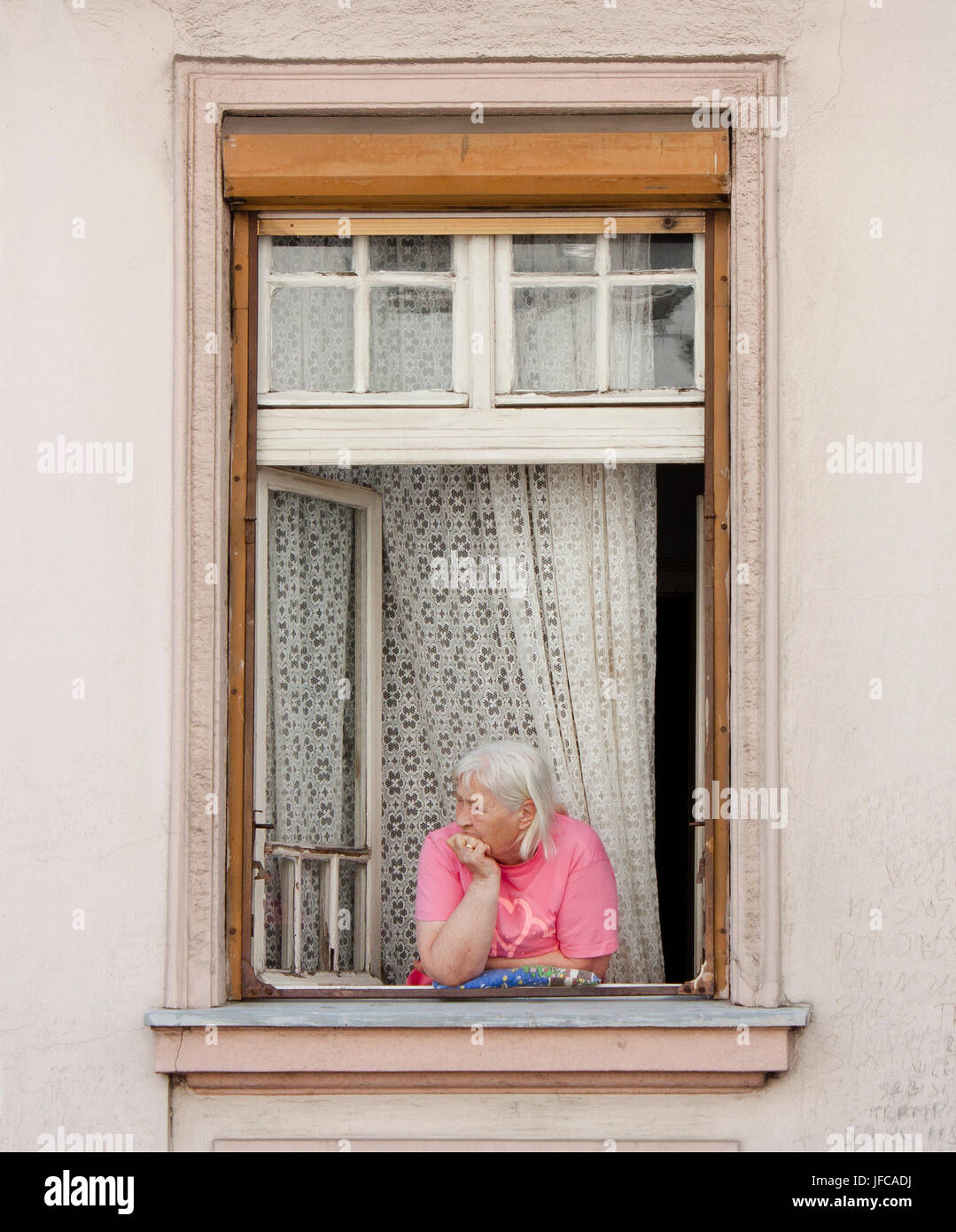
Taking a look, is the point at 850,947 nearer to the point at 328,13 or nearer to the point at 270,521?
the point at 270,521

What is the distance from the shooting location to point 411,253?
4746 millimetres

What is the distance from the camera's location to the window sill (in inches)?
168

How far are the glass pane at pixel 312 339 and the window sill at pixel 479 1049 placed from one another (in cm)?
170

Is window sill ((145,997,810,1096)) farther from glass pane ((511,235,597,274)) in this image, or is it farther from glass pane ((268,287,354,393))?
glass pane ((511,235,597,274))

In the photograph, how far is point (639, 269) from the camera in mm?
4727

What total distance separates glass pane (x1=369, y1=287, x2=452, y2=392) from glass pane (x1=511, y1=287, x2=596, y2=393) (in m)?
0.20

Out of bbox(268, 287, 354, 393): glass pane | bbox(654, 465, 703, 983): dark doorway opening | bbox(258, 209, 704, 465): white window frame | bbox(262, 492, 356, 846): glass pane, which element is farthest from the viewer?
bbox(654, 465, 703, 983): dark doorway opening

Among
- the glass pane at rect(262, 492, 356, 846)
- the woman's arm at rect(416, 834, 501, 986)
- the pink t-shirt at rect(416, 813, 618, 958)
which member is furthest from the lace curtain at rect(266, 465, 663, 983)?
the woman's arm at rect(416, 834, 501, 986)

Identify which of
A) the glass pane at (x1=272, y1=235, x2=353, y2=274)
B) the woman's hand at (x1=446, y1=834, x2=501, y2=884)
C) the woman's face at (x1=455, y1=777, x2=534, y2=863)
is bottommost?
the woman's hand at (x1=446, y1=834, x2=501, y2=884)

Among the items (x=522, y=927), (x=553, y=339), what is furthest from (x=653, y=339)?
(x=522, y=927)

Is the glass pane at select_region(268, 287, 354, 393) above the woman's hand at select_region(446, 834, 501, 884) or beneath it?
above

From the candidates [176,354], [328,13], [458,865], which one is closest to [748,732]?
[458,865]

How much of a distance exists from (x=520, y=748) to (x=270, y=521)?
0.96m

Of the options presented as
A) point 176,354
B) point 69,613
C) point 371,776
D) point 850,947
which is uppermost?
point 176,354
